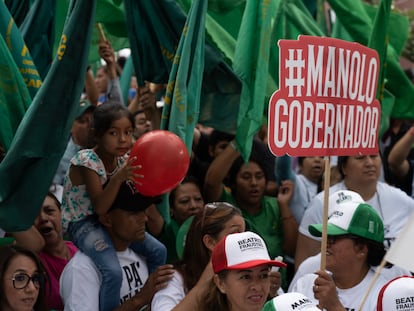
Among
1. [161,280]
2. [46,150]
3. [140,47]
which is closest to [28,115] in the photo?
[46,150]

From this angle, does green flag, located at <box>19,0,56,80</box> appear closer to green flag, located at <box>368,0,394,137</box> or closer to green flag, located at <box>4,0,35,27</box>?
green flag, located at <box>4,0,35,27</box>

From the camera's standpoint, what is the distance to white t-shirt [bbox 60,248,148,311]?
4188 millimetres

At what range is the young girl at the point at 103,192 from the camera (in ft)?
14.0

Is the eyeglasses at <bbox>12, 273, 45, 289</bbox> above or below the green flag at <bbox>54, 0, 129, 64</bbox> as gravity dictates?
below

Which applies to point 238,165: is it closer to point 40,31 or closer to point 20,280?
point 40,31

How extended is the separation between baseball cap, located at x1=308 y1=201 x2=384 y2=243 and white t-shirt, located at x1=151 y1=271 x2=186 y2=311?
0.84m

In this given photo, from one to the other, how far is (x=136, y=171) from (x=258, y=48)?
1178 mm

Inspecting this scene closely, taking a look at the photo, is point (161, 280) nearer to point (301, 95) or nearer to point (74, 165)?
point (74, 165)

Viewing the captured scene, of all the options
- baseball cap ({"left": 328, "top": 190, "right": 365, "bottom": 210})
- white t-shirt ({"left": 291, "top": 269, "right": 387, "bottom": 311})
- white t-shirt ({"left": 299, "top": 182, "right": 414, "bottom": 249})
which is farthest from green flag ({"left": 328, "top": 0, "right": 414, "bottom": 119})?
white t-shirt ({"left": 291, "top": 269, "right": 387, "bottom": 311})

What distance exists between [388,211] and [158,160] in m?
1.85

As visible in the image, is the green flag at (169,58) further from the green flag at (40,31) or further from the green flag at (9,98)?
the green flag at (9,98)

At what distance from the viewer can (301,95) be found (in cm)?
377

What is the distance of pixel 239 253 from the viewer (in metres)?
3.74

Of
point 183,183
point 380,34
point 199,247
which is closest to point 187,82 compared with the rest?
point 183,183
